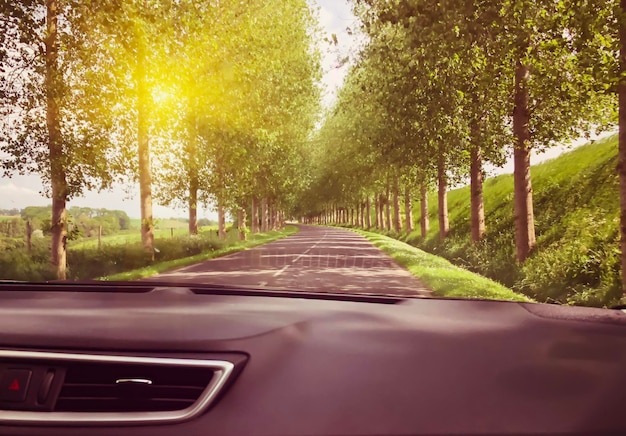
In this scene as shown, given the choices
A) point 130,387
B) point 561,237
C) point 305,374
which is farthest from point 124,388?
point 561,237

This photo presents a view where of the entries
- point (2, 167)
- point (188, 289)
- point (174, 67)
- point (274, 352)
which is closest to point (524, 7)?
point (188, 289)

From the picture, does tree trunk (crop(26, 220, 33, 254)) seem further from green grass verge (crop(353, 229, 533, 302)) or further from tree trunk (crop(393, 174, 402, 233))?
tree trunk (crop(393, 174, 402, 233))

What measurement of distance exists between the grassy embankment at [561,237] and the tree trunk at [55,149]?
13.2m

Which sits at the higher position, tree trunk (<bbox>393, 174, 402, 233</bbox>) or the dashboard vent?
tree trunk (<bbox>393, 174, 402, 233</bbox>)

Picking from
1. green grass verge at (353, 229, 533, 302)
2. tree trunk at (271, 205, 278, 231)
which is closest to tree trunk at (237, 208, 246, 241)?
green grass verge at (353, 229, 533, 302)

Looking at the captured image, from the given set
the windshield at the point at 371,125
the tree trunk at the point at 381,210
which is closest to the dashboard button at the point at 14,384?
the windshield at the point at 371,125

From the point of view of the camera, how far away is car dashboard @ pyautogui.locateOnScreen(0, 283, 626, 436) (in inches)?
73.8

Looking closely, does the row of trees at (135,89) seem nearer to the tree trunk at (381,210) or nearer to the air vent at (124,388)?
the air vent at (124,388)

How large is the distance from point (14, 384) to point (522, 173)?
1670 cm

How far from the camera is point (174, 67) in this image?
59.1ft

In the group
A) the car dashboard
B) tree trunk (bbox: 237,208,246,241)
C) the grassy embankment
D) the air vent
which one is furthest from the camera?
tree trunk (bbox: 237,208,246,241)

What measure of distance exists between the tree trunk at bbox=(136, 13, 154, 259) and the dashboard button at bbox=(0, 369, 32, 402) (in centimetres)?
1670

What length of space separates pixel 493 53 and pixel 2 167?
512 inches

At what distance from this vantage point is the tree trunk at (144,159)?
60.3 ft
